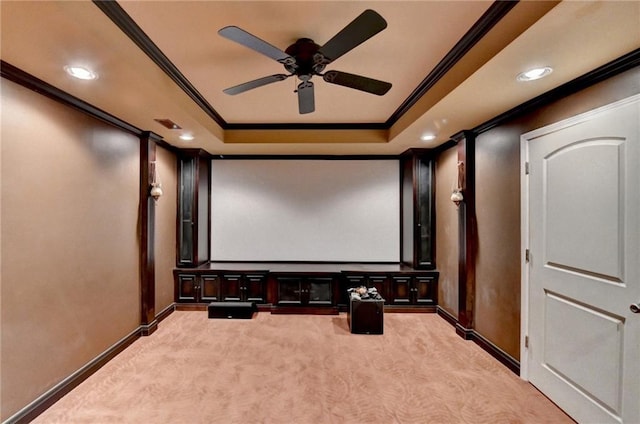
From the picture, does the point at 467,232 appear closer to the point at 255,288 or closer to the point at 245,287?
the point at 255,288

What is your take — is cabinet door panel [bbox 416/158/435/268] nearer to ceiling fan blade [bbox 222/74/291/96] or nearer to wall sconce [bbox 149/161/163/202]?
ceiling fan blade [bbox 222/74/291/96]

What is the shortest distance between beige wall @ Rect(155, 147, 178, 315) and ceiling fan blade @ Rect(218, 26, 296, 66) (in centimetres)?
272

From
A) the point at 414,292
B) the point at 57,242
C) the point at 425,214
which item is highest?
the point at 425,214

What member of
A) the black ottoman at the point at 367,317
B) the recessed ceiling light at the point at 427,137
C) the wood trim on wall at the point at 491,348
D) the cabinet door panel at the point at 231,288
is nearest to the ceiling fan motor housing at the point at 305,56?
the recessed ceiling light at the point at 427,137

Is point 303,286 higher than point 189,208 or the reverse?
the reverse

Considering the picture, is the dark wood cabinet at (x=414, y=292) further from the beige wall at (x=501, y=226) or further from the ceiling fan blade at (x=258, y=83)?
the ceiling fan blade at (x=258, y=83)

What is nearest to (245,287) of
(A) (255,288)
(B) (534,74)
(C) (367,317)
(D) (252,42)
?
(A) (255,288)

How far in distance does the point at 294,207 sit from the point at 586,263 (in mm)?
3601

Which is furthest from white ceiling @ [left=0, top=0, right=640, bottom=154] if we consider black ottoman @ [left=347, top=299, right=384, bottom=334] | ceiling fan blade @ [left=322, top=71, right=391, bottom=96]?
black ottoman @ [left=347, top=299, right=384, bottom=334]

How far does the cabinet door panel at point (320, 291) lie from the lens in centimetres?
422

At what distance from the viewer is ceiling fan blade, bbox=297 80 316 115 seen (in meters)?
Answer: 2.17

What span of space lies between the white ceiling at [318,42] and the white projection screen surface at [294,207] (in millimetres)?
1603

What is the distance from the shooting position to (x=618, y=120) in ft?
5.95

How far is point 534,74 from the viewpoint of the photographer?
1.98 m
